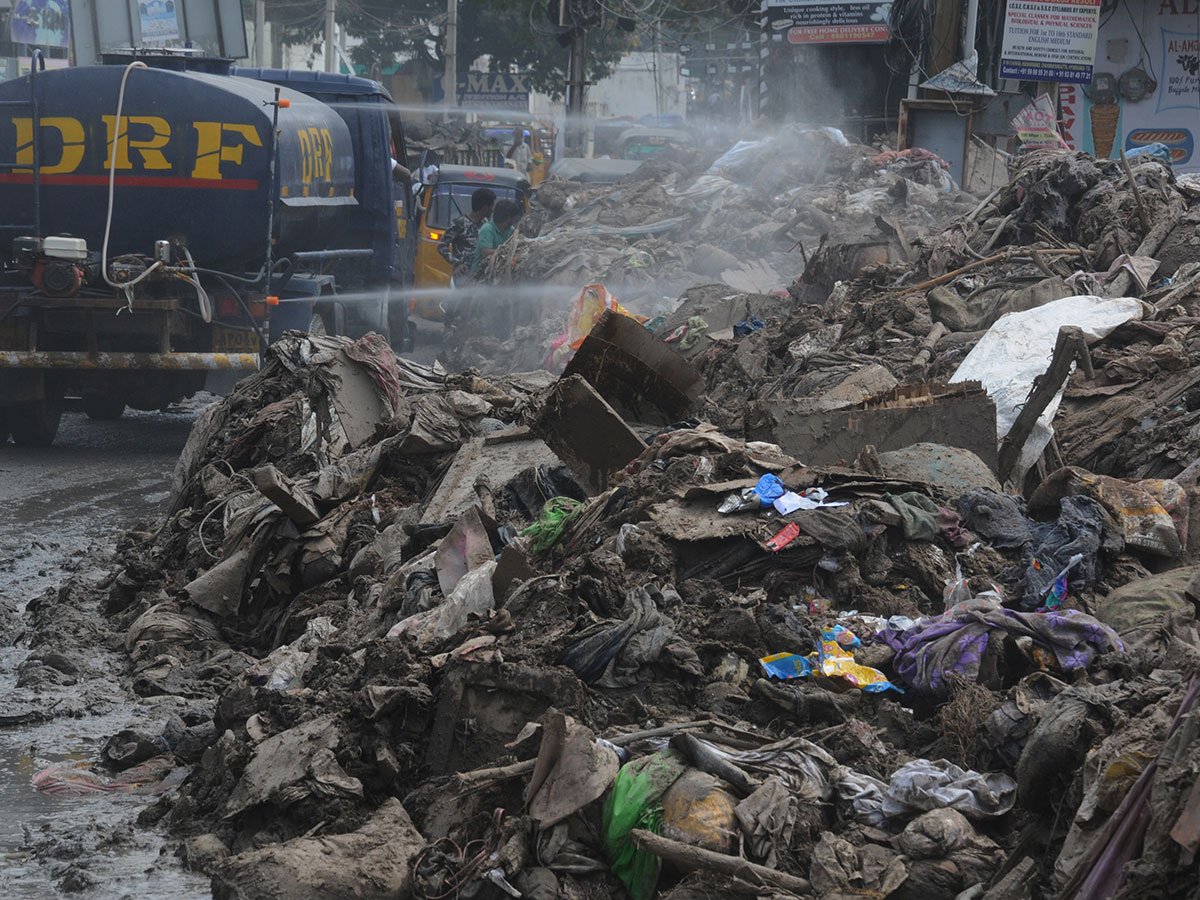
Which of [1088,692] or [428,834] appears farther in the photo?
[428,834]

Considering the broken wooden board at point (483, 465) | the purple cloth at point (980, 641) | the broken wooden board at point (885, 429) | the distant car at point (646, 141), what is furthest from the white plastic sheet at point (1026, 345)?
the distant car at point (646, 141)

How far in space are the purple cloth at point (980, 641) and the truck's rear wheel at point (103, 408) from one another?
8965mm

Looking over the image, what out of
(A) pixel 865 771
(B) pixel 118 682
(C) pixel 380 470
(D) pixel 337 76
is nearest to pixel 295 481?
(C) pixel 380 470

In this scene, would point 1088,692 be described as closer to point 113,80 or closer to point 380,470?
point 380,470

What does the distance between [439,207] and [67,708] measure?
15235 mm

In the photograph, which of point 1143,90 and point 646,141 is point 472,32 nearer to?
point 646,141

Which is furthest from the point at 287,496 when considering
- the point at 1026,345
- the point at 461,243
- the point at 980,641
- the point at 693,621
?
the point at 461,243

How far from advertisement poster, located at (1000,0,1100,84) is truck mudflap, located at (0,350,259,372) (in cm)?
1493

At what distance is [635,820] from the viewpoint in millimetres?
3830

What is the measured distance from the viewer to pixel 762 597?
16.8ft

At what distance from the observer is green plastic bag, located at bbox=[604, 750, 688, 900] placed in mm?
3779

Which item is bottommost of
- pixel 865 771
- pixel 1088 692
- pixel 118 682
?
pixel 118 682

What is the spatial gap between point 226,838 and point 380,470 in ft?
11.5

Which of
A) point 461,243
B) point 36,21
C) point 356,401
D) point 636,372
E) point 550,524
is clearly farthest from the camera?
point 36,21
